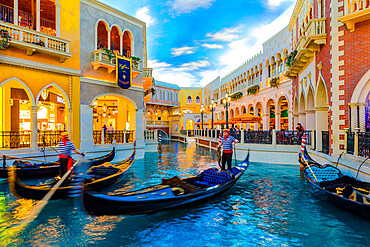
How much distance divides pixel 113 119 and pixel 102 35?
6.65 meters

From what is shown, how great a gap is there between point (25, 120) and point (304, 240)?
415 inches

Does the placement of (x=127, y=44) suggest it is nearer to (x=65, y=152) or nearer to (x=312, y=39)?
(x=65, y=152)

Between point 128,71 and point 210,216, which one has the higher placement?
point 128,71

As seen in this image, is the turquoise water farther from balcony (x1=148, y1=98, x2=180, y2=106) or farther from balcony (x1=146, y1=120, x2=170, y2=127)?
balcony (x1=148, y1=98, x2=180, y2=106)

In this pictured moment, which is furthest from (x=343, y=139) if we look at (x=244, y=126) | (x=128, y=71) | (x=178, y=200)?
(x=244, y=126)

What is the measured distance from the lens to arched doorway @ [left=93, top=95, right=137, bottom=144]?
987 cm

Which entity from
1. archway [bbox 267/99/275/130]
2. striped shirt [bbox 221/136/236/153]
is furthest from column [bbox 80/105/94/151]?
archway [bbox 267/99/275/130]

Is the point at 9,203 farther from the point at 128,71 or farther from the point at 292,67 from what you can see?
the point at 292,67

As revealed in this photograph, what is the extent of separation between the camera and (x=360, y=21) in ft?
19.3

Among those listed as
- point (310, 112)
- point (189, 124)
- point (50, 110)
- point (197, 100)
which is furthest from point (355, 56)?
point (197, 100)

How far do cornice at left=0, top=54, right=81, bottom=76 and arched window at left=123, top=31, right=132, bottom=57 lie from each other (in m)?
2.77

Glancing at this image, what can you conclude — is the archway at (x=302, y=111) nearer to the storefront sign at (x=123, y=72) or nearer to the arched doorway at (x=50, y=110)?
the storefront sign at (x=123, y=72)

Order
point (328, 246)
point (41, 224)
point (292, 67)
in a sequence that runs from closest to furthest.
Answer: point (328, 246), point (41, 224), point (292, 67)

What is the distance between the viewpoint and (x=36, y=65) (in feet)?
24.3
